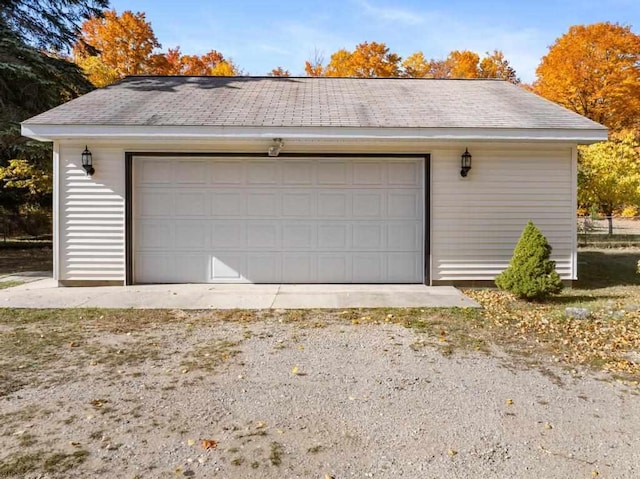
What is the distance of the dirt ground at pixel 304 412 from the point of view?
246 centimetres

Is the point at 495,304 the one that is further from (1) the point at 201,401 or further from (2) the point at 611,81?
(2) the point at 611,81

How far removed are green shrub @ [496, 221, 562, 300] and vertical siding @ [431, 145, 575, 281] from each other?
1.21 meters

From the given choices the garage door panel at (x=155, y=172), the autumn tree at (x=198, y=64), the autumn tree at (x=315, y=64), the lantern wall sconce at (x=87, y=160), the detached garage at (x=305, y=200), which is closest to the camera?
the lantern wall sconce at (x=87, y=160)

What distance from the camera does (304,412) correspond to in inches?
122

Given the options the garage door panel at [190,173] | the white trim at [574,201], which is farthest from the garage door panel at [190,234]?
the white trim at [574,201]

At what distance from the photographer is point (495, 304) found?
250 inches

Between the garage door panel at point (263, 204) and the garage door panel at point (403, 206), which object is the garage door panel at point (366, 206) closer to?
the garage door panel at point (403, 206)

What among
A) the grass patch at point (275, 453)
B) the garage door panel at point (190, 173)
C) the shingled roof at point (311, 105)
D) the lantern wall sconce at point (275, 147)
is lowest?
the grass patch at point (275, 453)

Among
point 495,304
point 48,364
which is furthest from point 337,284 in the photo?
point 48,364

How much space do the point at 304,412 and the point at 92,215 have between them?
590cm

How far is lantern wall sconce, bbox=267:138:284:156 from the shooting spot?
7150 mm

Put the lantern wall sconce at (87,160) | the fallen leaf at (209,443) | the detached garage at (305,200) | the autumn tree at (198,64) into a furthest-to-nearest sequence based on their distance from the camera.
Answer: the autumn tree at (198,64), the detached garage at (305,200), the lantern wall sconce at (87,160), the fallen leaf at (209,443)

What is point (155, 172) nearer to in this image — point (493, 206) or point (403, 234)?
point (403, 234)

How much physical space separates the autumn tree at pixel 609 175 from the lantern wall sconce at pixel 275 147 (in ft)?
43.8
